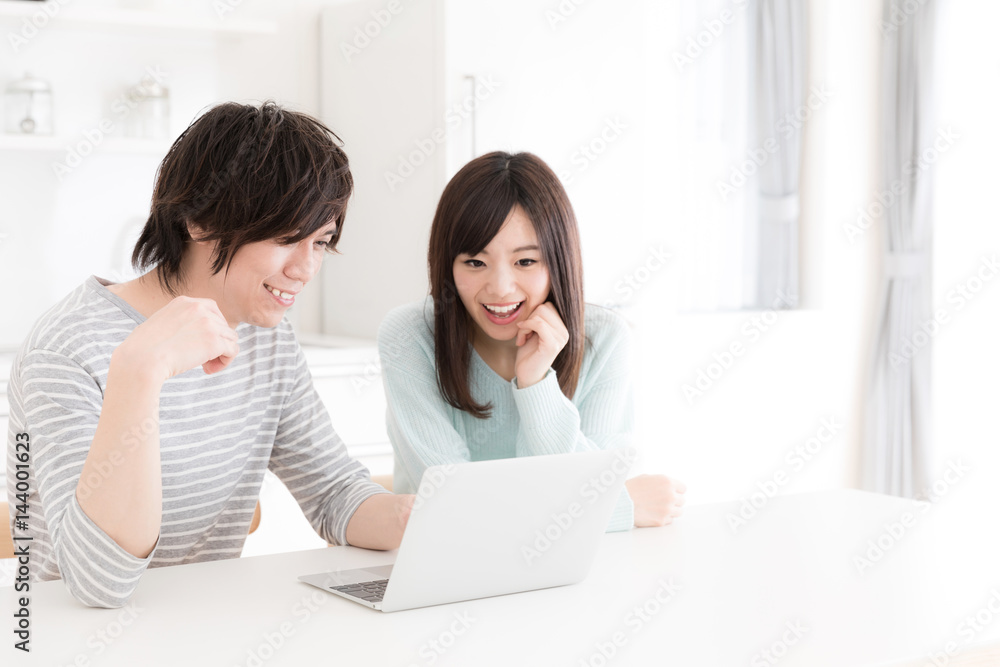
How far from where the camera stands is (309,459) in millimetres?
1433

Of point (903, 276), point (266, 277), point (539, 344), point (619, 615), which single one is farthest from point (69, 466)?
point (903, 276)

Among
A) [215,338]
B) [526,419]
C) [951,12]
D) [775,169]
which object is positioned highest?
[951,12]

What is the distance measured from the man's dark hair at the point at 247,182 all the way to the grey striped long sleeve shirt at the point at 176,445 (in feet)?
0.46

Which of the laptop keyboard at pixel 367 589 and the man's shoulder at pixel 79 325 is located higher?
the man's shoulder at pixel 79 325

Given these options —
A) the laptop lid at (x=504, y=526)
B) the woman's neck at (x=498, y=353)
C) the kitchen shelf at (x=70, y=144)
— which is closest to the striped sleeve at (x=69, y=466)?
the laptop lid at (x=504, y=526)

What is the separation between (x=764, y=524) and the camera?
1.38 meters

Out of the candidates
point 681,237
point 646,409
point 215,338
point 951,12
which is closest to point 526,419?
point 215,338

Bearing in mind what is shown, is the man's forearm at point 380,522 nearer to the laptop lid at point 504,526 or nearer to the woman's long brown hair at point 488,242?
the laptop lid at point 504,526

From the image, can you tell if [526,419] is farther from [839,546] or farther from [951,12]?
[951,12]

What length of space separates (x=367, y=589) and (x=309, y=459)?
38cm

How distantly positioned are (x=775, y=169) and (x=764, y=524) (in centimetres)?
240

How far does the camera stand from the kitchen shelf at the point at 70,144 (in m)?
2.52

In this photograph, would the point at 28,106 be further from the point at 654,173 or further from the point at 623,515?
the point at 623,515

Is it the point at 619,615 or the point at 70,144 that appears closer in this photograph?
the point at 619,615
